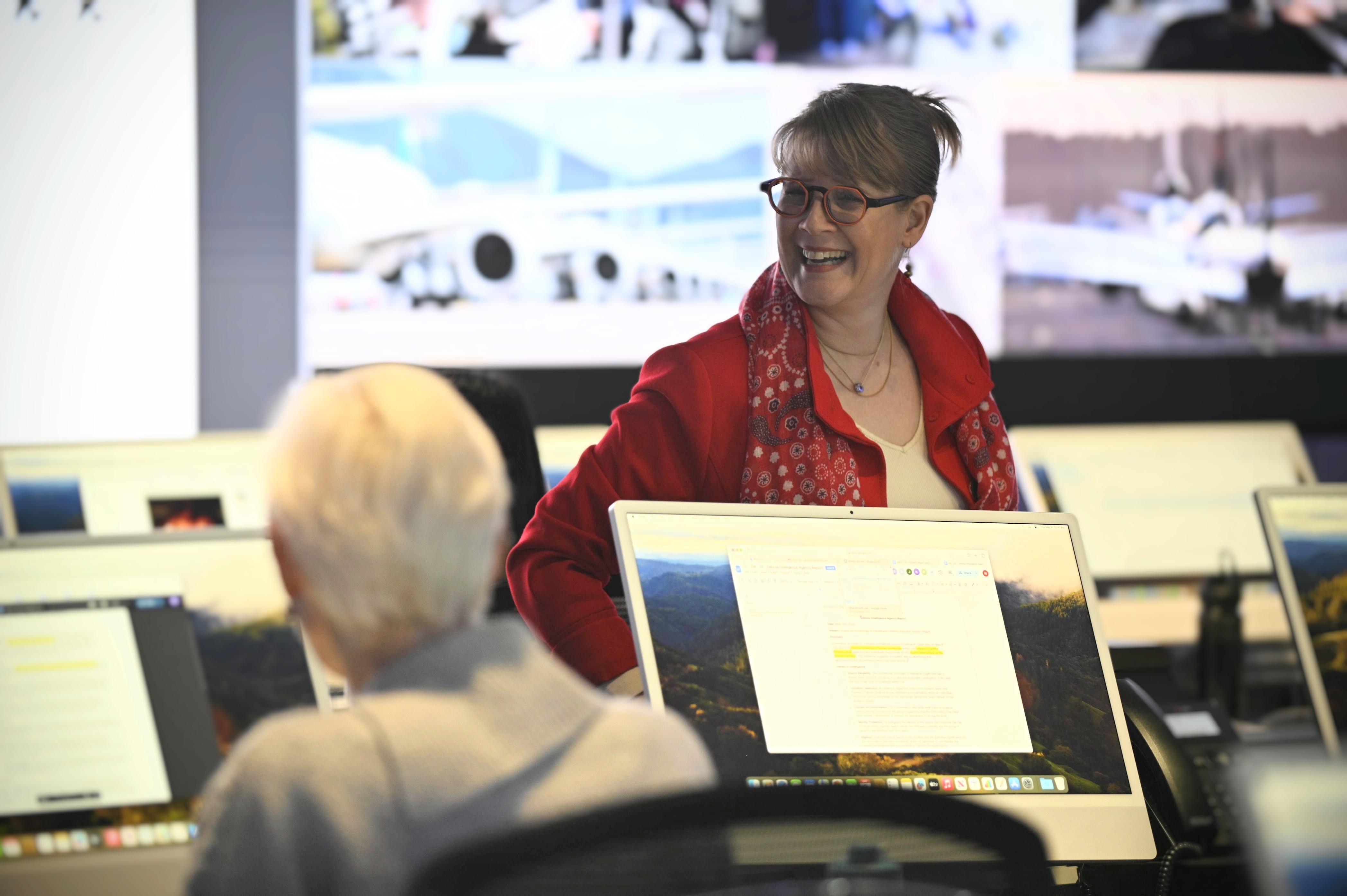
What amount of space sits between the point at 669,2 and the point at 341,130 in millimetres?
977

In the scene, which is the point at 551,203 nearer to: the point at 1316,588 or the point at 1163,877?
the point at 1316,588

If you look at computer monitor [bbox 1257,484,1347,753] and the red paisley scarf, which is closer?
the red paisley scarf

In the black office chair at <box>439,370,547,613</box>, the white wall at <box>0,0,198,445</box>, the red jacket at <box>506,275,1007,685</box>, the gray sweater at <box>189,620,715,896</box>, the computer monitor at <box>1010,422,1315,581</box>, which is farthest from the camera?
the computer monitor at <box>1010,422,1315,581</box>

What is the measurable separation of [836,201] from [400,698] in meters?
1.00

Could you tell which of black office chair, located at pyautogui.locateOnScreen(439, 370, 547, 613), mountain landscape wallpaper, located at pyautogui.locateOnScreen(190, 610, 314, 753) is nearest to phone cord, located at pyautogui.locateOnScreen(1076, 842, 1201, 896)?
black office chair, located at pyautogui.locateOnScreen(439, 370, 547, 613)

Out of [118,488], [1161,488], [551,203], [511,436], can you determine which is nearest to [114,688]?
[511,436]

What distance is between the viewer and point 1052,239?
3.65 m

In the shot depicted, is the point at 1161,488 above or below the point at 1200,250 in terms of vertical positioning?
below

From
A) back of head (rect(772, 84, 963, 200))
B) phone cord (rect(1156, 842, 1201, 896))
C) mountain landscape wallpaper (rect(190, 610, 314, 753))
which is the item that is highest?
back of head (rect(772, 84, 963, 200))

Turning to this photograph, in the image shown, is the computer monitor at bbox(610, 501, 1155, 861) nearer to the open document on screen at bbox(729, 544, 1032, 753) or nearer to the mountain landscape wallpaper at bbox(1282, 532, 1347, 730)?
the open document on screen at bbox(729, 544, 1032, 753)

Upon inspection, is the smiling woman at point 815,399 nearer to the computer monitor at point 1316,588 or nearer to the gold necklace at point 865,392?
the gold necklace at point 865,392

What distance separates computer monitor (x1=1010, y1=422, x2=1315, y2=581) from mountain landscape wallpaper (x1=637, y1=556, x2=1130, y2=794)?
1.95 metres

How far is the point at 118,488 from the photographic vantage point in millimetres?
2648

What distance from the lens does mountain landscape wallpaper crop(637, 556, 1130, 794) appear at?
1216 mm
